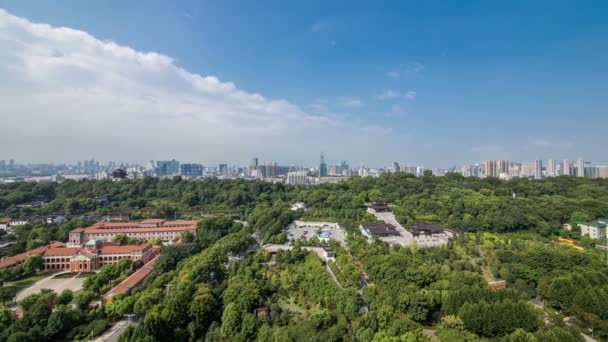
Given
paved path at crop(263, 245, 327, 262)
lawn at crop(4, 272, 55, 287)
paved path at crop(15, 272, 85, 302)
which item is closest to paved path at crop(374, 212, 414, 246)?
paved path at crop(263, 245, 327, 262)

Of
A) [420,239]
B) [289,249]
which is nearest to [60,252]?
[289,249]

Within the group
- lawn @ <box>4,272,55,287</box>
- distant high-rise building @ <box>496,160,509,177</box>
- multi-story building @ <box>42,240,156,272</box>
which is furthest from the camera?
distant high-rise building @ <box>496,160,509,177</box>

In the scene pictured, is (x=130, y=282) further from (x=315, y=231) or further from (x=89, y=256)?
(x=315, y=231)

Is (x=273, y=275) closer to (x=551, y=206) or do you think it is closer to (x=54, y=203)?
(x=551, y=206)

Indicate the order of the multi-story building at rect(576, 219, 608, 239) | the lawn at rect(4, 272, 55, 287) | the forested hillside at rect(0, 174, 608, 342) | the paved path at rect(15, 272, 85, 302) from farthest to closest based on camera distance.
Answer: the multi-story building at rect(576, 219, 608, 239) < the lawn at rect(4, 272, 55, 287) < the paved path at rect(15, 272, 85, 302) < the forested hillside at rect(0, 174, 608, 342)

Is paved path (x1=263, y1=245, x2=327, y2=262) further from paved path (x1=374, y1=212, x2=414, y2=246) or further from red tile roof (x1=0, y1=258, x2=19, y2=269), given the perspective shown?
red tile roof (x1=0, y1=258, x2=19, y2=269)

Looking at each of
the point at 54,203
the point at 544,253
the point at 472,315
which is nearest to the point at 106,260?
the point at 54,203
